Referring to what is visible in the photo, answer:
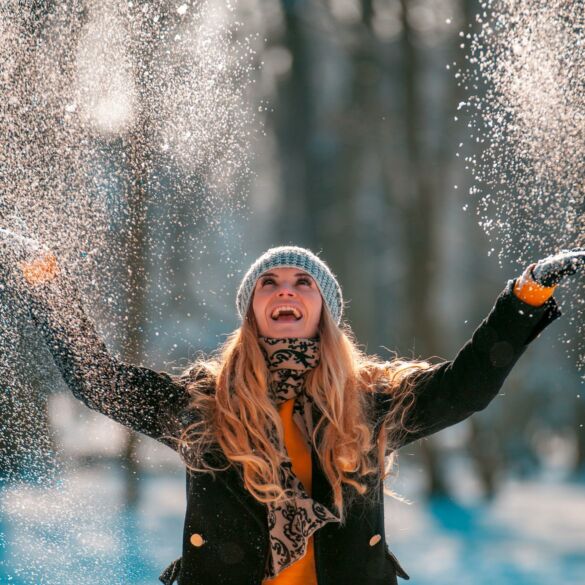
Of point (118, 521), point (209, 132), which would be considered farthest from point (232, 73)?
point (118, 521)

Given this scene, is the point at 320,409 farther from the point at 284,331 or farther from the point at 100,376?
the point at 100,376

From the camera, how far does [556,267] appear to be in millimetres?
2203

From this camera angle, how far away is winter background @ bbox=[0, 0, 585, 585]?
5.21 m

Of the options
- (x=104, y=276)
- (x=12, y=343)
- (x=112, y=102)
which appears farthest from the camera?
(x=104, y=276)

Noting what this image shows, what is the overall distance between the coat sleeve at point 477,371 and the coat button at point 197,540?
1.94 feet

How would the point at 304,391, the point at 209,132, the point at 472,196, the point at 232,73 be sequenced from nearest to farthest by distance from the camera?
the point at 304,391 → the point at 209,132 → the point at 232,73 → the point at 472,196

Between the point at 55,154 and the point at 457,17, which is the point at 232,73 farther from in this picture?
the point at 55,154

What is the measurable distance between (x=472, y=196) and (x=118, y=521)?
5.95 m

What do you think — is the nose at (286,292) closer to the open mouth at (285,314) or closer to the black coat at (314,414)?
the open mouth at (285,314)

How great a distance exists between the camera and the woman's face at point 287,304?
2.59 metres

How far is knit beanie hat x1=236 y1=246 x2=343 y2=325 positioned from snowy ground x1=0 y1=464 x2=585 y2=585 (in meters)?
2.10

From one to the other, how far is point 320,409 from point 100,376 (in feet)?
2.13

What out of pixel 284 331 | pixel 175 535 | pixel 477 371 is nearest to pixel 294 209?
pixel 175 535

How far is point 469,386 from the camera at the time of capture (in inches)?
92.6
